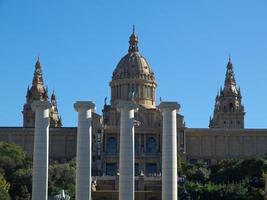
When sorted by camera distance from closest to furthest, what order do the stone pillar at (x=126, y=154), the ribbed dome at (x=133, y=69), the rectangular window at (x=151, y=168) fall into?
the stone pillar at (x=126, y=154), the rectangular window at (x=151, y=168), the ribbed dome at (x=133, y=69)

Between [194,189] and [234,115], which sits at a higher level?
[234,115]

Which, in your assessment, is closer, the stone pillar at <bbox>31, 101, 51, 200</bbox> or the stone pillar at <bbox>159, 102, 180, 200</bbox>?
the stone pillar at <bbox>31, 101, 51, 200</bbox>

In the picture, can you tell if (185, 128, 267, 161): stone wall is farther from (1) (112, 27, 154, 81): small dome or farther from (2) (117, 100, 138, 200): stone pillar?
(2) (117, 100, 138, 200): stone pillar

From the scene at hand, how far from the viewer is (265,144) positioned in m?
158

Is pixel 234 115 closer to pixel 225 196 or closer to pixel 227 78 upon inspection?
pixel 227 78

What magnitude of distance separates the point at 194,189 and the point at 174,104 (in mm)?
33523

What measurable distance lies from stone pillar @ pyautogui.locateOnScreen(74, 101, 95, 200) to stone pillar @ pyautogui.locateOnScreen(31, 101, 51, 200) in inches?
111

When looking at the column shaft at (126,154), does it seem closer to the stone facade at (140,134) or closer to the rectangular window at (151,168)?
the stone facade at (140,134)

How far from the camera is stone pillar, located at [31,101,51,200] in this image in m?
69.1

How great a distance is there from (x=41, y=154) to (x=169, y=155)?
1138cm

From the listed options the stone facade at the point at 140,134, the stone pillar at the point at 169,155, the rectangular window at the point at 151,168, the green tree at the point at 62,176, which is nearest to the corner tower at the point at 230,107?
the stone facade at the point at 140,134

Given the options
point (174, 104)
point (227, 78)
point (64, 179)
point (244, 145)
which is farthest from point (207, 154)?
point (174, 104)

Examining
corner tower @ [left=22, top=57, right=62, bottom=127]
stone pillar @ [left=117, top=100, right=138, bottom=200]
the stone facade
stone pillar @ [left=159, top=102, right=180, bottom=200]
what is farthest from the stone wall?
stone pillar @ [left=117, top=100, right=138, bottom=200]

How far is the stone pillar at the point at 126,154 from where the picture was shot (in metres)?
69.4
